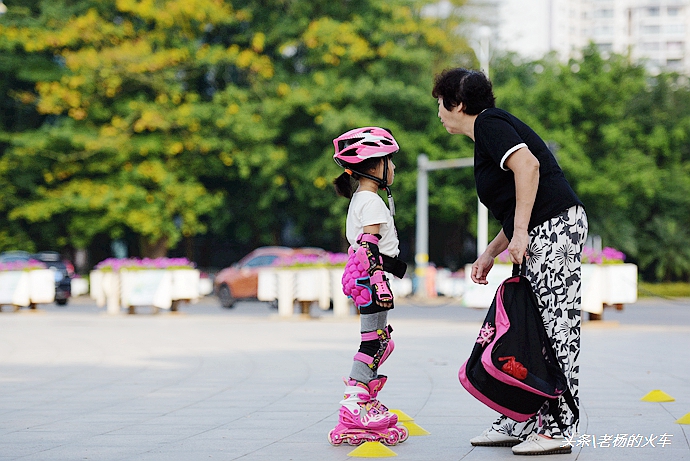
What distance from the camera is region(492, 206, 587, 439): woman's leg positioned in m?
5.23

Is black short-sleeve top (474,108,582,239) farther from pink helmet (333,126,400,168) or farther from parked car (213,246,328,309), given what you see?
parked car (213,246,328,309)

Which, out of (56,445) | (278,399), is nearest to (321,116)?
(278,399)

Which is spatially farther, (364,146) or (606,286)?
(606,286)

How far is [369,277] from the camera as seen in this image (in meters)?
5.50

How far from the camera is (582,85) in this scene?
A: 36938 millimetres

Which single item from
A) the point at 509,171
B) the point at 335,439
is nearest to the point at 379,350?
the point at 335,439

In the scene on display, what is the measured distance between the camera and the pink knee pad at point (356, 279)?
5.50 metres

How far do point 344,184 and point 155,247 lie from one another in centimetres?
3023

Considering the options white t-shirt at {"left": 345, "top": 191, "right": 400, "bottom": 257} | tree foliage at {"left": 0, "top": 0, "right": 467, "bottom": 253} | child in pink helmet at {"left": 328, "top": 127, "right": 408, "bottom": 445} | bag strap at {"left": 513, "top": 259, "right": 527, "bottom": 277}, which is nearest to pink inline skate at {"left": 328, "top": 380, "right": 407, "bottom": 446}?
child in pink helmet at {"left": 328, "top": 127, "right": 408, "bottom": 445}

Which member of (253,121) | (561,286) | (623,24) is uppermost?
(623,24)

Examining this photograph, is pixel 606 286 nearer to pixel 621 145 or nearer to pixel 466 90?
pixel 466 90

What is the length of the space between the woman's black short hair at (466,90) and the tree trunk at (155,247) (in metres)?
30.4

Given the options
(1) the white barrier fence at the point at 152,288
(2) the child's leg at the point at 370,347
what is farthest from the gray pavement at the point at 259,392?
(1) the white barrier fence at the point at 152,288

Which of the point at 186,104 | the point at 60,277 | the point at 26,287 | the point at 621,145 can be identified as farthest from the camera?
Result: the point at 621,145
